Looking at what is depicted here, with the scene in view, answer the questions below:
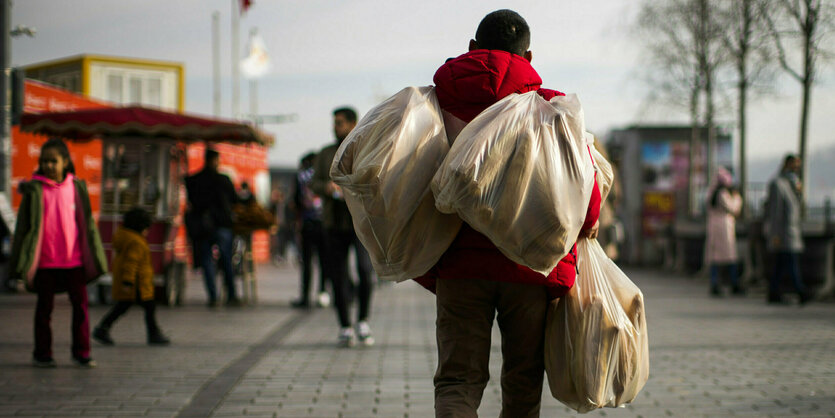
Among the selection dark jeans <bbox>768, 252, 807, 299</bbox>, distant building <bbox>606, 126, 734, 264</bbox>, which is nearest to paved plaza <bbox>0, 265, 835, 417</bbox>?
dark jeans <bbox>768, 252, 807, 299</bbox>

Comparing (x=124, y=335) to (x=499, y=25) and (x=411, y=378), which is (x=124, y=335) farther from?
(x=499, y=25)

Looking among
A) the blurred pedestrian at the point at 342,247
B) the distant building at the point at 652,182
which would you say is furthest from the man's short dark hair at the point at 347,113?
the distant building at the point at 652,182

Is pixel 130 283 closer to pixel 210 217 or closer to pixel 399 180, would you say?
pixel 210 217

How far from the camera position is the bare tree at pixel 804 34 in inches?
623

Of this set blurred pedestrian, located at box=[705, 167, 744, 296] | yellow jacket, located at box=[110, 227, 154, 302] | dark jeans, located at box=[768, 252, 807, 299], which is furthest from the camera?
blurred pedestrian, located at box=[705, 167, 744, 296]

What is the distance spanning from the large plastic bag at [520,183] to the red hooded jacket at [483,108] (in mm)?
166

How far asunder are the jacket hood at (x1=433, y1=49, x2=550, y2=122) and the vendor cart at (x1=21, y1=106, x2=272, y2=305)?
8691 mm

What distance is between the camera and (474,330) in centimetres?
331

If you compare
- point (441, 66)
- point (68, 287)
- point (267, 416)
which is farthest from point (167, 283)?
point (441, 66)

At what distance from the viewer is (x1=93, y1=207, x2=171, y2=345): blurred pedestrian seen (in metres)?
7.80

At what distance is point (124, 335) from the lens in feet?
28.7

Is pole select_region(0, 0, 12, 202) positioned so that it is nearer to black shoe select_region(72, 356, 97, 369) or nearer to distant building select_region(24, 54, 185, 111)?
black shoe select_region(72, 356, 97, 369)

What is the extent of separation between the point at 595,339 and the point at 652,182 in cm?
2223

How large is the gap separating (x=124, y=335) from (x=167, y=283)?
2875mm
